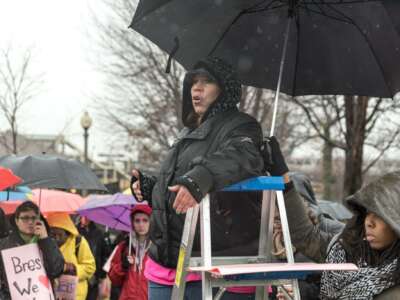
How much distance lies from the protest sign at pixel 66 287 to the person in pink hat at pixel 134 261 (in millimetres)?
442

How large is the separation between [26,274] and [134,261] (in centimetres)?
204

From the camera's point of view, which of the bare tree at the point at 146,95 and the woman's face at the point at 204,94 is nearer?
the woman's face at the point at 204,94

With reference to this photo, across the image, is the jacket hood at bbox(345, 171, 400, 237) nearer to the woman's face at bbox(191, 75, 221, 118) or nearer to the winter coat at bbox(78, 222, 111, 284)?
the woman's face at bbox(191, 75, 221, 118)

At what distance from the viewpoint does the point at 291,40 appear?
178 inches

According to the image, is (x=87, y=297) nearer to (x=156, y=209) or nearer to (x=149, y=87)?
(x=156, y=209)

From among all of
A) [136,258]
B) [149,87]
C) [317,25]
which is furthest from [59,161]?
[149,87]

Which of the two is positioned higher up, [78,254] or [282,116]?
[282,116]

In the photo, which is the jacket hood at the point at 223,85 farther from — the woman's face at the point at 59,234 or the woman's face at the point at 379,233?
the woman's face at the point at 59,234

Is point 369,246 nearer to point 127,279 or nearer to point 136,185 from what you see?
point 136,185

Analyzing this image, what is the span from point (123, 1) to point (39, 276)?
13.3 m

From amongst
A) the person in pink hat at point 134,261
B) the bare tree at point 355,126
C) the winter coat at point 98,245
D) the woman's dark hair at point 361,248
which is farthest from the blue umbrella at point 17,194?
the bare tree at point 355,126

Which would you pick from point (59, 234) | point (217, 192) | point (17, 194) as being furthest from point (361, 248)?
point (59, 234)

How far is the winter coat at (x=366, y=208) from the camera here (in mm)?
3541

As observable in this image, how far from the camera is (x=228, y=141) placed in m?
3.44
